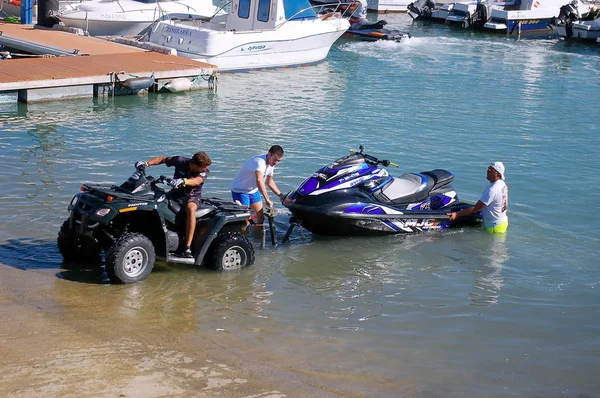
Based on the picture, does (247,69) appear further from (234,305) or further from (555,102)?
(234,305)

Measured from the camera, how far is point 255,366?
7430 mm

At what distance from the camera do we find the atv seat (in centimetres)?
930

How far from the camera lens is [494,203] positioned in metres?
11.7

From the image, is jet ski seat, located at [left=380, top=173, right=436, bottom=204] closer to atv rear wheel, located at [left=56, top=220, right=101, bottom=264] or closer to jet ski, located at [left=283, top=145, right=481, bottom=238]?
jet ski, located at [left=283, top=145, right=481, bottom=238]

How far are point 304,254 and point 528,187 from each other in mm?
5591

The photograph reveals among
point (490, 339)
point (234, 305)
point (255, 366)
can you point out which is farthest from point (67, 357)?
point (490, 339)

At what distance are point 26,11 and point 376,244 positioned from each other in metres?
20.6

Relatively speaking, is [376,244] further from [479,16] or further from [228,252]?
[479,16]

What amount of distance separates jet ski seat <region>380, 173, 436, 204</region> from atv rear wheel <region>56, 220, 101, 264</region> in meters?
3.83

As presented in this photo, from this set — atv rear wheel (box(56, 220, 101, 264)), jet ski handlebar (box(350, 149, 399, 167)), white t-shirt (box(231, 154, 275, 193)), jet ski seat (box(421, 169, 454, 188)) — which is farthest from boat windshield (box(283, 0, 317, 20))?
atv rear wheel (box(56, 220, 101, 264))

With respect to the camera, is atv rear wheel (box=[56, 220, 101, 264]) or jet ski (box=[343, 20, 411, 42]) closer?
atv rear wheel (box=[56, 220, 101, 264])

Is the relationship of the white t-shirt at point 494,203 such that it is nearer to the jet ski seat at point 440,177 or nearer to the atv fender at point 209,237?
the jet ski seat at point 440,177

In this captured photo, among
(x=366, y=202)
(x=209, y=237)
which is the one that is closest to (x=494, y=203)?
(x=366, y=202)

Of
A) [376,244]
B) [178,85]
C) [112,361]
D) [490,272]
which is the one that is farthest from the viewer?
[178,85]
